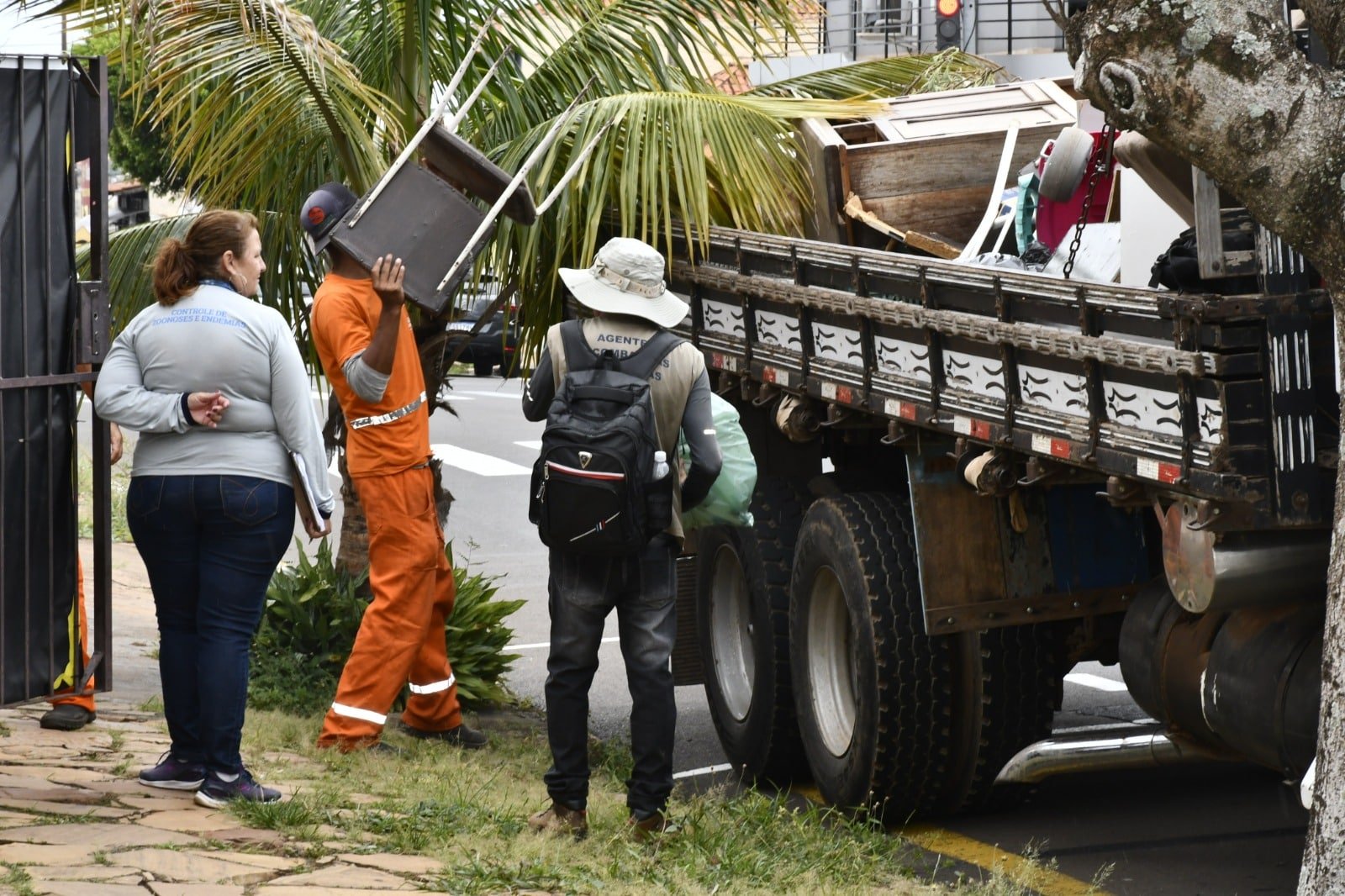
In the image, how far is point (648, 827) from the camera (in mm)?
5336

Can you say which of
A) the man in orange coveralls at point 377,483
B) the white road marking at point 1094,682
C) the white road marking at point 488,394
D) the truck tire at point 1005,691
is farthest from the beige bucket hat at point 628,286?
the white road marking at point 488,394

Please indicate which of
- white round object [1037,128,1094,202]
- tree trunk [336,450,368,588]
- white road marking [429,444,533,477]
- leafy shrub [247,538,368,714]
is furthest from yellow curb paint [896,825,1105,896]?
white road marking [429,444,533,477]

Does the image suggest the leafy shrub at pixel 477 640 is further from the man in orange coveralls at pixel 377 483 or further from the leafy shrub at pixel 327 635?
the man in orange coveralls at pixel 377 483

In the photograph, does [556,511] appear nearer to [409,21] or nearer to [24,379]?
[24,379]

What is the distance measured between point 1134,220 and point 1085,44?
1120 millimetres

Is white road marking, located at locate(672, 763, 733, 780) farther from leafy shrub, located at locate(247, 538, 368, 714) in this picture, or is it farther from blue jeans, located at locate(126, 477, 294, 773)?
blue jeans, located at locate(126, 477, 294, 773)

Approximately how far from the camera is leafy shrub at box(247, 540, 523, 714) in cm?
750

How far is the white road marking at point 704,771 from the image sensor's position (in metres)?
7.29

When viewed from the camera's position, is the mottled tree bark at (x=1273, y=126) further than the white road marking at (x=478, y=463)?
No

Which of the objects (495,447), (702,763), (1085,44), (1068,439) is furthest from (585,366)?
(495,447)

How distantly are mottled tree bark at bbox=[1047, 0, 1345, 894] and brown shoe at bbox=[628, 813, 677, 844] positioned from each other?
193cm

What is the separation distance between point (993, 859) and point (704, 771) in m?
1.80

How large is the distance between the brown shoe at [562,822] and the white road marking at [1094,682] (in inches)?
160

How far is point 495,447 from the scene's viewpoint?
1994 centimetres
